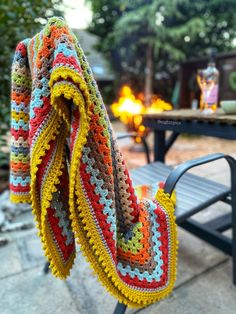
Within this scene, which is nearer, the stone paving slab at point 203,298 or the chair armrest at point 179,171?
the chair armrest at point 179,171

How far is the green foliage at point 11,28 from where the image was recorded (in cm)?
224

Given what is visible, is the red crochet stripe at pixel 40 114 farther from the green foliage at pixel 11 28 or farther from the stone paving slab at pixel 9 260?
the green foliage at pixel 11 28

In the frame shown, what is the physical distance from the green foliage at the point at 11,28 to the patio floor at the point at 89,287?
1.15 metres

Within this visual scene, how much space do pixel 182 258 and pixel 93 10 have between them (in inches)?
292

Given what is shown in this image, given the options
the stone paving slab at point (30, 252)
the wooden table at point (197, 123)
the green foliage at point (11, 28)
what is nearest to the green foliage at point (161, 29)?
the green foliage at point (11, 28)

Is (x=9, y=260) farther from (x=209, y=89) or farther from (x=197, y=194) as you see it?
(x=209, y=89)

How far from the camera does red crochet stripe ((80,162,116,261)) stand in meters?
0.76

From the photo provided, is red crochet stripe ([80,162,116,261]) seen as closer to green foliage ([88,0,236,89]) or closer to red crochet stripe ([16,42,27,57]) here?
red crochet stripe ([16,42,27,57])

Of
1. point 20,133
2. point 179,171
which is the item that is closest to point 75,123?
point 20,133

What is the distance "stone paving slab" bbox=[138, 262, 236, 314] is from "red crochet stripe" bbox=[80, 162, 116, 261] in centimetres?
62

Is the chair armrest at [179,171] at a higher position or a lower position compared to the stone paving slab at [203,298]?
higher

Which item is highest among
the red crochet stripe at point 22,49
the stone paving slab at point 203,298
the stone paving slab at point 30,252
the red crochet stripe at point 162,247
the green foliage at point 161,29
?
the green foliage at point 161,29

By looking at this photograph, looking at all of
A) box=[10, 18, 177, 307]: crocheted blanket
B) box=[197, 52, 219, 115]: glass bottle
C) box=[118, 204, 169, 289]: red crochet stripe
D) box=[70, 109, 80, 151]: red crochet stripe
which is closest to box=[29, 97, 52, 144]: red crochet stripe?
box=[10, 18, 177, 307]: crocheted blanket

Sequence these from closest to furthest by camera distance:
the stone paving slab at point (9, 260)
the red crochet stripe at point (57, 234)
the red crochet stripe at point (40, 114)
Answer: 1. the red crochet stripe at point (40, 114)
2. the red crochet stripe at point (57, 234)
3. the stone paving slab at point (9, 260)
